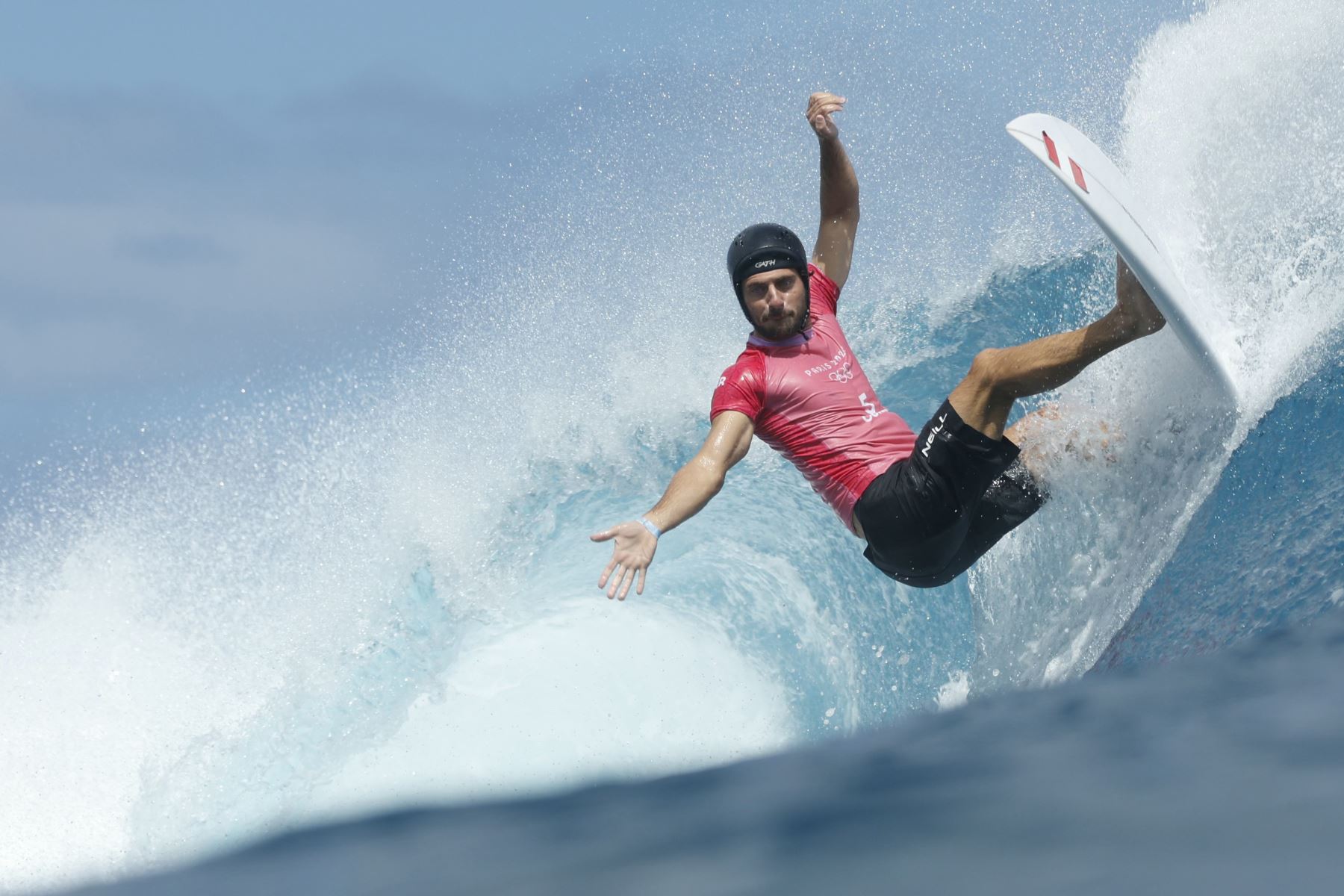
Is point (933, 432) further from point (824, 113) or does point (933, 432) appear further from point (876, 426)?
point (824, 113)

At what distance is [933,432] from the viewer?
16.3 ft

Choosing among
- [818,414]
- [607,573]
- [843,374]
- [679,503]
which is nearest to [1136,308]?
[843,374]

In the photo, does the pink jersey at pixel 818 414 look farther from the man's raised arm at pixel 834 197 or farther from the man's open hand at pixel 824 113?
the man's open hand at pixel 824 113

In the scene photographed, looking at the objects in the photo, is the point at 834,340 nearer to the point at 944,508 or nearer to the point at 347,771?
the point at 944,508

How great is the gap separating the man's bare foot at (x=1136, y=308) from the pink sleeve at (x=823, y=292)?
1.40 m

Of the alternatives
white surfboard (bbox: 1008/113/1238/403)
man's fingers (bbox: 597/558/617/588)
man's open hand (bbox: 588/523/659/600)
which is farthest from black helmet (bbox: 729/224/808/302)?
man's fingers (bbox: 597/558/617/588)

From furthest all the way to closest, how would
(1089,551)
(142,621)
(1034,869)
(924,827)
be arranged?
1. (142,621)
2. (1089,551)
3. (924,827)
4. (1034,869)

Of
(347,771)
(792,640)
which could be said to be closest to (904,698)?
(792,640)

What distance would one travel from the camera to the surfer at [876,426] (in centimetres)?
480

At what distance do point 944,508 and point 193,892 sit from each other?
4.02m

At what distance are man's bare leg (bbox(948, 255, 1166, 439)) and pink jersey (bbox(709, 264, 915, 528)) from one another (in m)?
0.52

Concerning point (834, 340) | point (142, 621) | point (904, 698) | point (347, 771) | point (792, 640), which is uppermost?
point (142, 621)

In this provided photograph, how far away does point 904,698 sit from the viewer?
7.73m

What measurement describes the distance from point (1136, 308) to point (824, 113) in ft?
6.42
